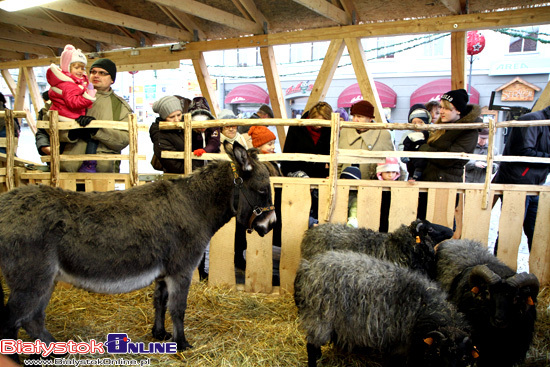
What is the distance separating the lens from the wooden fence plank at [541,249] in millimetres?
4926

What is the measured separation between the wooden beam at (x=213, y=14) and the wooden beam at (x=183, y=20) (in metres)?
1.30

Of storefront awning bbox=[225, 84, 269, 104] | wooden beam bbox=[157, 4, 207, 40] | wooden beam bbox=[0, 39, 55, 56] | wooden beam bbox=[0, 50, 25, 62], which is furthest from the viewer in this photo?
storefront awning bbox=[225, 84, 269, 104]

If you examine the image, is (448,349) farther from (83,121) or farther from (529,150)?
(83,121)

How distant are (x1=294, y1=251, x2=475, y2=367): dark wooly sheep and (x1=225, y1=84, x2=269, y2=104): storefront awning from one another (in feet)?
61.7

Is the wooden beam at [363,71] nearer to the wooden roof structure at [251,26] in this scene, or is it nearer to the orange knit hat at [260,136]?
the wooden roof structure at [251,26]

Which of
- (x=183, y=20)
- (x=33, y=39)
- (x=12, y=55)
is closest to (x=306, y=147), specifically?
(x=183, y=20)

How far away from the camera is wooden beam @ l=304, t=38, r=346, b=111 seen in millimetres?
7188

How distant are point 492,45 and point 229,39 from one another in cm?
1409

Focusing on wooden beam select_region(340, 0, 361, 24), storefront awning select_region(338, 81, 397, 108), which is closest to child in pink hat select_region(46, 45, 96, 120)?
wooden beam select_region(340, 0, 361, 24)

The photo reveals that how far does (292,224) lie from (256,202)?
1.37m

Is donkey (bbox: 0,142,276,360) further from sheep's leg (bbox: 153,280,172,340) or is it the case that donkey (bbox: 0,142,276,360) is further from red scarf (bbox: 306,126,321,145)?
red scarf (bbox: 306,126,321,145)

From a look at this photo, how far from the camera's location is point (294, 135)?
556cm

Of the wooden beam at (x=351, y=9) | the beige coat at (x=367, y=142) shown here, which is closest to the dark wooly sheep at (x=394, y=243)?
the beige coat at (x=367, y=142)

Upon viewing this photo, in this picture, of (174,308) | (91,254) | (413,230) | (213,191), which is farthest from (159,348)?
(413,230)
